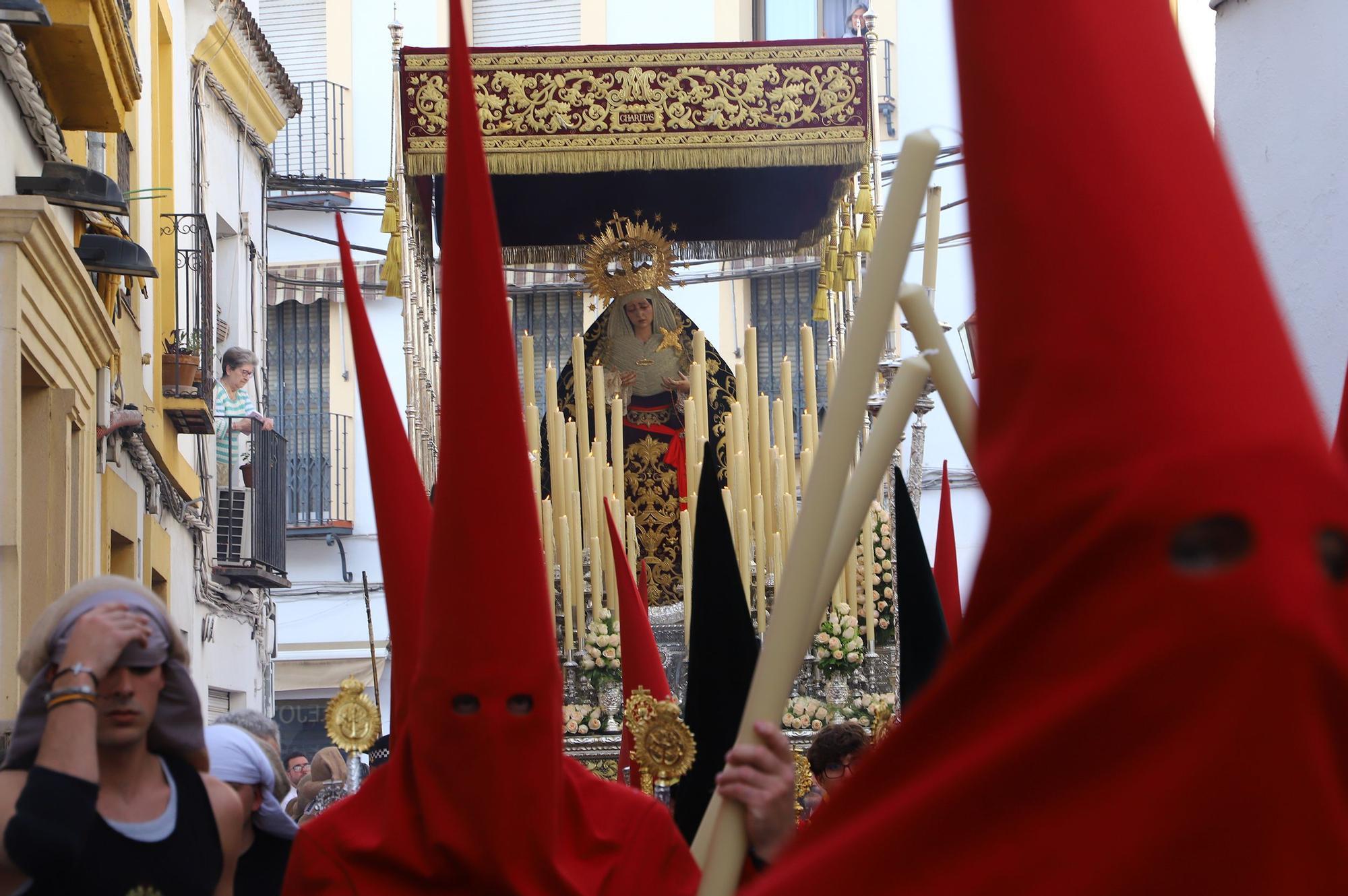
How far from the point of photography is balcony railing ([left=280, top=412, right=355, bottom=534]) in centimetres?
1822

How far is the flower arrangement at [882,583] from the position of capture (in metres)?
6.68

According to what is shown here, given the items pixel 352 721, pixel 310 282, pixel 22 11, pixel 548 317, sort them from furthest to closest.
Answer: pixel 310 282
pixel 548 317
pixel 22 11
pixel 352 721

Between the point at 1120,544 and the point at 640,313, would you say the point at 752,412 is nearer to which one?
the point at 640,313

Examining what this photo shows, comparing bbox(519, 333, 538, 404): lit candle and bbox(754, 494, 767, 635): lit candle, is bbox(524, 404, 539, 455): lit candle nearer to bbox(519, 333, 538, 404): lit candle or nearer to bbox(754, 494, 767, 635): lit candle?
bbox(519, 333, 538, 404): lit candle

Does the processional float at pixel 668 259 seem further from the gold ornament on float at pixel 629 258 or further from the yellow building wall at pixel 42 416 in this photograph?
the yellow building wall at pixel 42 416

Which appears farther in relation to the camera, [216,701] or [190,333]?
[216,701]

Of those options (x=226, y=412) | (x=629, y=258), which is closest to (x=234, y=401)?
(x=226, y=412)

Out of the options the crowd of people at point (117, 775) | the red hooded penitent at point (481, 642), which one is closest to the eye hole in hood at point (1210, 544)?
the crowd of people at point (117, 775)

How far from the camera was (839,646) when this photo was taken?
6.41 metres

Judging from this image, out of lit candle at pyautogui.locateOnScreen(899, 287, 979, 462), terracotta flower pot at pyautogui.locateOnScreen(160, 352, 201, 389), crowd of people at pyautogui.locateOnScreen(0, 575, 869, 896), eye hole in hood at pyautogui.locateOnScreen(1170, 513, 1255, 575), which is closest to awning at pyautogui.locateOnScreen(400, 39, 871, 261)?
terracotta flower pot at pyautogui.locateOnScreen(160, 352, 201, 389)

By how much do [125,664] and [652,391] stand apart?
6128mm

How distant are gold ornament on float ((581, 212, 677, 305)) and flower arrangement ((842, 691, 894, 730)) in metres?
2.96

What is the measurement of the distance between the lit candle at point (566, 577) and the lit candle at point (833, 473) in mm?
4737

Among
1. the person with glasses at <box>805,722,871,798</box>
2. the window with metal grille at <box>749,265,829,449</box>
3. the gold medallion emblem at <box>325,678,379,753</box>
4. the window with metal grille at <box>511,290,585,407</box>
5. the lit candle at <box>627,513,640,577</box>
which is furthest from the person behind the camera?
the window with metal grille at <box>511,290,585,407</box>
